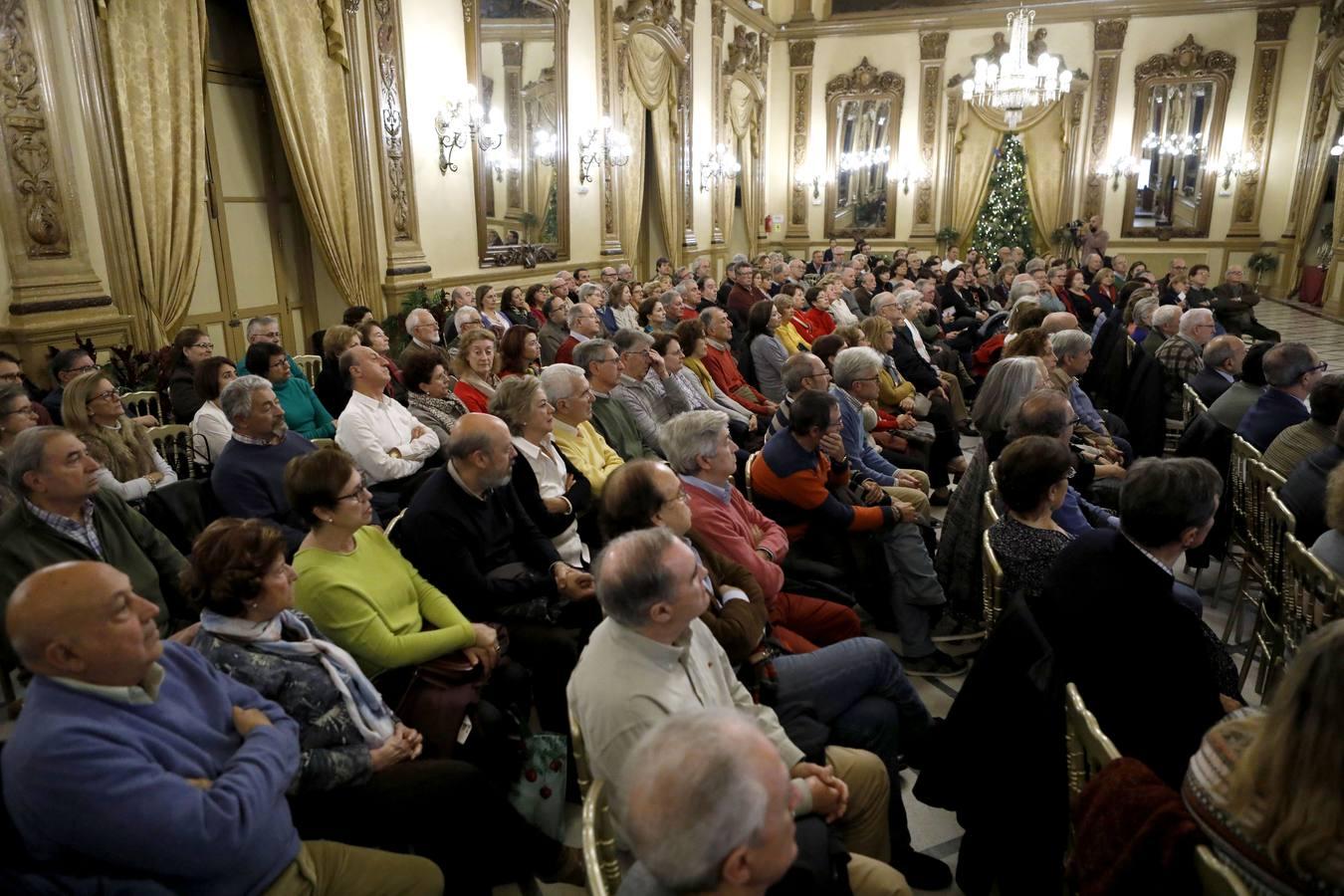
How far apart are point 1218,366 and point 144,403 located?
6.02 meters

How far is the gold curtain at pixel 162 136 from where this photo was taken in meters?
5.06

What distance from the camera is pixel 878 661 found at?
2.36 meters

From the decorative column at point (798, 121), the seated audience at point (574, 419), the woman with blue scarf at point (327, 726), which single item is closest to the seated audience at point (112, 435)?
the seated audience at point (574, 419)

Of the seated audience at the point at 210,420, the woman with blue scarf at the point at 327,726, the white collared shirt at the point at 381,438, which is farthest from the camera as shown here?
the seated audience at the point at 210,420

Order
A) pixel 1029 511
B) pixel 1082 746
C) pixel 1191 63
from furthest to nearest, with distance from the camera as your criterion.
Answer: pixel 1191 63 → pixel 1029 511 → pixel 1082 746

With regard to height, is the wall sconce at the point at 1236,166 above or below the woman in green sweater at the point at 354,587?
above

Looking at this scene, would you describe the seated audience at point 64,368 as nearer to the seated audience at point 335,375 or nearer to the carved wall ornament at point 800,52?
the seated audience at point 335,375

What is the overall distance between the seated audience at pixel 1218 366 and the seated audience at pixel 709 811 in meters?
4.52

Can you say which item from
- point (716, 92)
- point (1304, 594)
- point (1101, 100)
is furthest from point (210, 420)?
point (1101, 100)

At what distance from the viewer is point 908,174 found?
16.5m

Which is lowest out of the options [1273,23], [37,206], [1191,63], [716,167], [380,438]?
[380,438]

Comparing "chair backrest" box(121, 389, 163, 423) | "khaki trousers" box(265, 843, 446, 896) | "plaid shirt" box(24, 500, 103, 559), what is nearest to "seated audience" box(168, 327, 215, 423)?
"chair backrest" box(121, 389, 163, 423)

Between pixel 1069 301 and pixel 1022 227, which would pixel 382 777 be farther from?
pixel 1022 227

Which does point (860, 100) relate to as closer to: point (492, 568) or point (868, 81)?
point (868, 81)
